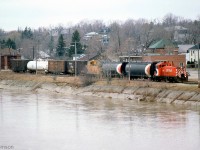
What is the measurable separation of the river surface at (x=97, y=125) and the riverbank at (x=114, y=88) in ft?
6.85

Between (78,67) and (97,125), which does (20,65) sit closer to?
(78,67)

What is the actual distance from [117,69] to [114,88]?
6.44 m

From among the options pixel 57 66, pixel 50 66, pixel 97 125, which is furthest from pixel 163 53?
pixel 97 125

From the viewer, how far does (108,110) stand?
4734 cm

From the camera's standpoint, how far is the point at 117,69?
67.8 metres

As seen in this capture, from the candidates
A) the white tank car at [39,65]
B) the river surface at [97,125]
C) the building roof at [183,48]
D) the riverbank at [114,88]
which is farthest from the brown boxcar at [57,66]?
the building roof at [183,48]

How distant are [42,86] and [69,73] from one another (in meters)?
8.54

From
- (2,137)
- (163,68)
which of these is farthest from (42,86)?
(2,137)

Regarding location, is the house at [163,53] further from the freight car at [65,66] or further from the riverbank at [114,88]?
the riverbank at [114,88]

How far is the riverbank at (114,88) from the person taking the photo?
5162 cm

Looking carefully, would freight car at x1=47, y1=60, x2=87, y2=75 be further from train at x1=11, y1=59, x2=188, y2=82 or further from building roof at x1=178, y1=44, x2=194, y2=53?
building roof at x1=178, y1=44, x2=194, y2=53

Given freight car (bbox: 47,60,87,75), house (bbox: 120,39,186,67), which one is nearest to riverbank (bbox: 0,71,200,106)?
freight car (bbox: 47,60,87,75)

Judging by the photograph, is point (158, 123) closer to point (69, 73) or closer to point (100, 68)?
point (100, 68)

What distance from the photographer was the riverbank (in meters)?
51.6
